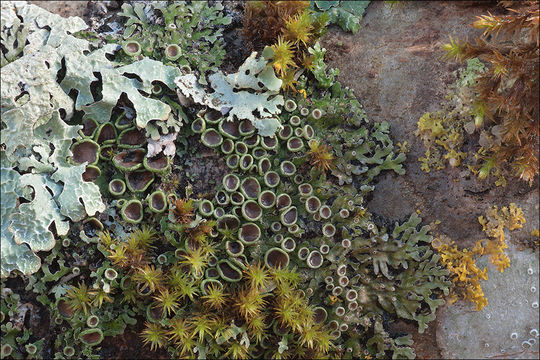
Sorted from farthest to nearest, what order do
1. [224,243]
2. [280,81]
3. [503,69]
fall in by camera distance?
[280,81], [224,243], [503,69]

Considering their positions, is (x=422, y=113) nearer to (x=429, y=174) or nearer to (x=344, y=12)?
(x=429, y=174)

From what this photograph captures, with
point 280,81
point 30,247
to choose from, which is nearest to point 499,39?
point 280,81

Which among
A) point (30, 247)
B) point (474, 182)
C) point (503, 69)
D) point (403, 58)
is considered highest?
point (503, 69)

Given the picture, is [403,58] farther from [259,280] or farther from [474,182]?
[259,280]

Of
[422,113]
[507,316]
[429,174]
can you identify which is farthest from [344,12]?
[507,316]

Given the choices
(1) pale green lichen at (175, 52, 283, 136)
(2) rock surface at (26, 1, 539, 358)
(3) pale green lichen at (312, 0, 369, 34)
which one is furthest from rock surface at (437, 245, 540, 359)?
(3) pale green lichen at (312, 0, 369, 34)

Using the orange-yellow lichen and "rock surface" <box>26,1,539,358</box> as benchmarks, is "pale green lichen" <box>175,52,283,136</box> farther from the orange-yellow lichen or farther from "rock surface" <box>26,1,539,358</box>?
the orange-yellow lichen

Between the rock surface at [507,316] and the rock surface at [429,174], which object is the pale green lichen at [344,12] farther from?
the rock surface at [507,316]

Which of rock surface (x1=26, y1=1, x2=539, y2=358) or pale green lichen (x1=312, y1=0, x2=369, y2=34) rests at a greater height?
pale green lichen (x1=312, y1=0, x2=369, y2=34)
